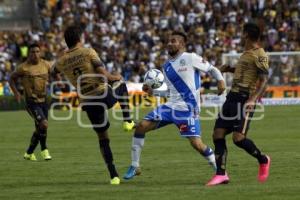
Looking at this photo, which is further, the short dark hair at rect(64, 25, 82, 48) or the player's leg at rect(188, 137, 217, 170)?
the player's leg at rect(188, 137, 217, 170)

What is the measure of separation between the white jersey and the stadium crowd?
29815 mm

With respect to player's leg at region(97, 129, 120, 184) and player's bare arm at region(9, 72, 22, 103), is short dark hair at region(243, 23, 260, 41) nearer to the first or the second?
player's leg at region(97, 129, 120, 184)

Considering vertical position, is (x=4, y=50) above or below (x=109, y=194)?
below

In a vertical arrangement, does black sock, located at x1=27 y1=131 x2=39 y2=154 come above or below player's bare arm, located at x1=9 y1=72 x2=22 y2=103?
below

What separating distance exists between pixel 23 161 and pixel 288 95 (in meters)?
23.7

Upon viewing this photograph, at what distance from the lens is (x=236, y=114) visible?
14.1 m

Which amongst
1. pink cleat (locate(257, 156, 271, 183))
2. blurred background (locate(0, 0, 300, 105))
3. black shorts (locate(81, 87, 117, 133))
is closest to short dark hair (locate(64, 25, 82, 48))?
black shorts (locate(81, 87, 117, 133))

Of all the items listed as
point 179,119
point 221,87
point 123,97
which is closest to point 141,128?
point 179,119

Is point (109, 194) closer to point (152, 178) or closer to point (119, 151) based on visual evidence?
point (152, 178)

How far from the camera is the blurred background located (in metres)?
45.3

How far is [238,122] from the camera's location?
14164mm

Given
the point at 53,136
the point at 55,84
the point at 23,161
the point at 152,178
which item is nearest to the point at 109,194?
the point at 152,178

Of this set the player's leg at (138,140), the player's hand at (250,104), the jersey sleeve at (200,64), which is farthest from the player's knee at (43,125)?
the player's hand at (250,104)

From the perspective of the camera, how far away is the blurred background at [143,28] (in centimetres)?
4534
